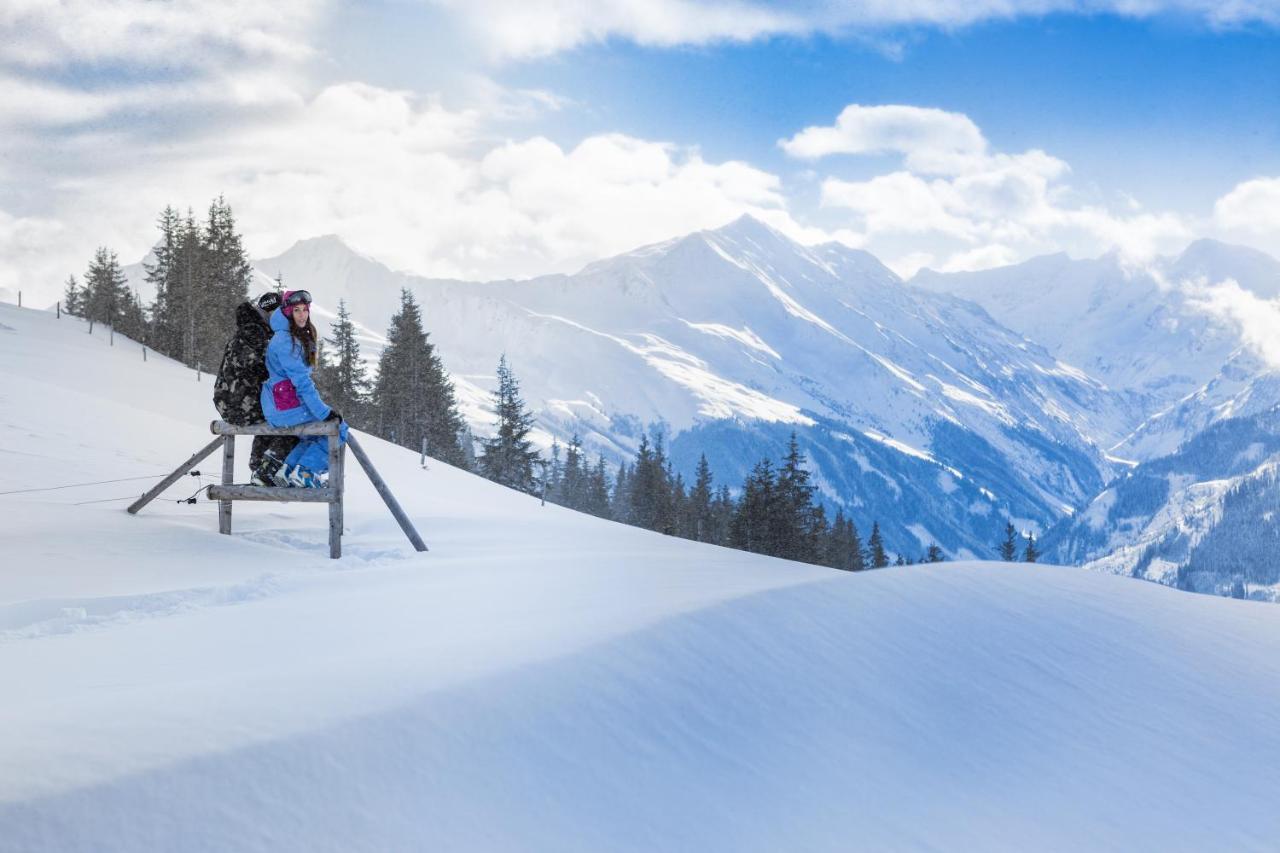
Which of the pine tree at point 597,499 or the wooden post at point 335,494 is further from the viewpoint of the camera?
the pine tree at point 597,499

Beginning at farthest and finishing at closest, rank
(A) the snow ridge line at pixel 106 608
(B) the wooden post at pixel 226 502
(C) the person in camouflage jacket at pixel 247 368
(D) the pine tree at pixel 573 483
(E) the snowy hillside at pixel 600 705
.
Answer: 1. (D) the pine tree at pixel 573 483
2. (B) the wooden post at pixel 226 502
3. (C) the person in camouflage jacket at pixel 247 368
4. (A) the snow ridge line at pixel 106 608
5. (E) the snowy hillside at pixel 600 705

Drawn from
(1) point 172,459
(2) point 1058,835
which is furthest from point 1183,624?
(1) point 172,459

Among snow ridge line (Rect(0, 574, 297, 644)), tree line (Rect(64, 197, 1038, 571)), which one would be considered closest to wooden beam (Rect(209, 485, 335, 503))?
snow ridge line (Rect(0, 574, 297, 644))

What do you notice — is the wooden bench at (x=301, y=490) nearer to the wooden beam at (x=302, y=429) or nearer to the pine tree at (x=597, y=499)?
the wooden beam at (x=302, y=429)

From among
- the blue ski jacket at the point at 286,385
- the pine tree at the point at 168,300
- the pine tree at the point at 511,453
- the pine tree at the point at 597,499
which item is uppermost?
the pine tree at the point at 168,300

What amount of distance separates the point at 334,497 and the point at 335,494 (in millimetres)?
32

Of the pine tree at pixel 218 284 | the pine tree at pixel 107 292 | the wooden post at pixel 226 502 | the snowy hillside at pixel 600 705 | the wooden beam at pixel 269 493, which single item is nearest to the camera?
the snowy hillside at pixel 600 705

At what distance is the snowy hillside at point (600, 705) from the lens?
2.99 m

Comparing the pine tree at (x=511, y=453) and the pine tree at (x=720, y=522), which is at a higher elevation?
the pine tree at (x=511, y=453)

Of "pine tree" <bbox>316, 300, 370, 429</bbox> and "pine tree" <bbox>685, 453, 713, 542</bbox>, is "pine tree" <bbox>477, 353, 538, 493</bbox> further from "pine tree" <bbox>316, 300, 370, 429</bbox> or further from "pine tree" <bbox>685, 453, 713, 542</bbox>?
"pine tree" <bbox>685, 453, 713, 542</bbox>

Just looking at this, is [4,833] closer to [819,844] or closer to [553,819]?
[553,819]

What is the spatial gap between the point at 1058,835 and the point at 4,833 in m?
3.98

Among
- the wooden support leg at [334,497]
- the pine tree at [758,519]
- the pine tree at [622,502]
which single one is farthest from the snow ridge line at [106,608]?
the pine tree at [622,502]

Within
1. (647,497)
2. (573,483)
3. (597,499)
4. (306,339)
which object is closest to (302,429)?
(306,339)
